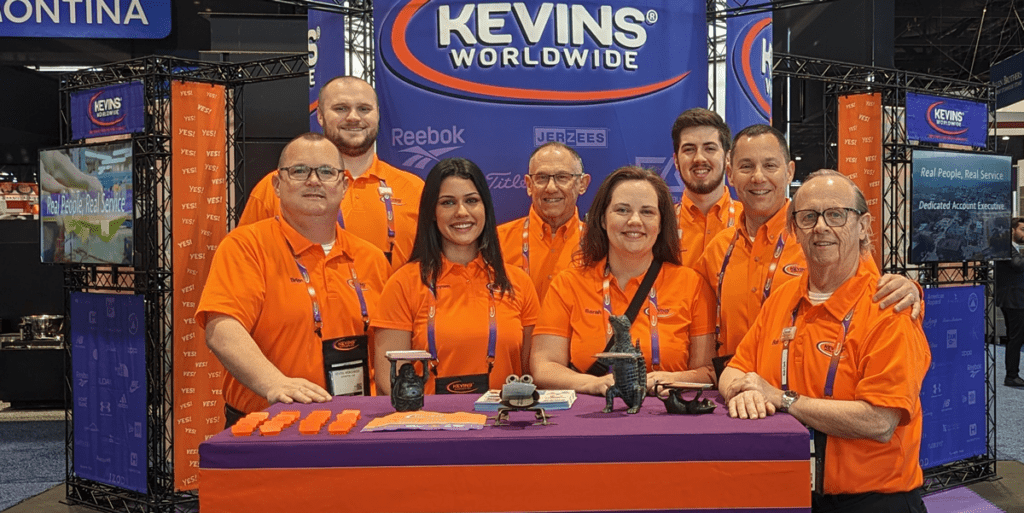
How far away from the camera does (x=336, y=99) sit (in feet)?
12.7

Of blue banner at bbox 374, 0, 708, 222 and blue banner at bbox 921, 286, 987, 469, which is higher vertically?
blue banner at bbox 374, 0, 708, 222

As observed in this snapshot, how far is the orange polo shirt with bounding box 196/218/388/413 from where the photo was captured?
2.75 metres

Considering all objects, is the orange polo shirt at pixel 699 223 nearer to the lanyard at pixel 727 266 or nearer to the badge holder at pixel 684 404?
A: the lanyard at pixel 727 266

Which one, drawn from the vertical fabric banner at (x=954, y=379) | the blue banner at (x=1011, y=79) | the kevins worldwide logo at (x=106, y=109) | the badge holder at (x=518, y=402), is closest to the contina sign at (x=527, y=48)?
the kevins worldwide logo at (x=106, y=109)

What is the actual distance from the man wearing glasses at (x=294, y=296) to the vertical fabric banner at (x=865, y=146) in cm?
516

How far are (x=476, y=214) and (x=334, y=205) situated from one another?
52 centimetres

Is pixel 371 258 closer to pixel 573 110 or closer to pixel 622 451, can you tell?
pixel 622 451

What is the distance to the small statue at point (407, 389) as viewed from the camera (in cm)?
211

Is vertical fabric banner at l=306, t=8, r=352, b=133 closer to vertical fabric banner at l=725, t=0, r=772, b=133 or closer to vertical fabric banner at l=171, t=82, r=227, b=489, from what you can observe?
vertical fabric banner at l=171, t=82, r=227, b=489

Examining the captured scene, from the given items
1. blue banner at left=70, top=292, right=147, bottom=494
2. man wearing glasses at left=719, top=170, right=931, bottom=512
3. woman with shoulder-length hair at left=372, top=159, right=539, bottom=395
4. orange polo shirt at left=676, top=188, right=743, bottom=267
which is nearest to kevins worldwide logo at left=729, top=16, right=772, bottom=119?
orange polo shirt at left=676, top=188, right=743, bottom=267

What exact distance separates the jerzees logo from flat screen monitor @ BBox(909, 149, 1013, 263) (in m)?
0.28

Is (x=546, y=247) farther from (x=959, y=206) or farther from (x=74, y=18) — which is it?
(x=74, y=18)

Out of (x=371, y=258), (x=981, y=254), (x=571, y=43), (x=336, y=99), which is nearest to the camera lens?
(x=371, y=258)

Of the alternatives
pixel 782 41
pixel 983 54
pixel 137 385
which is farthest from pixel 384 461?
pixel 983 54
